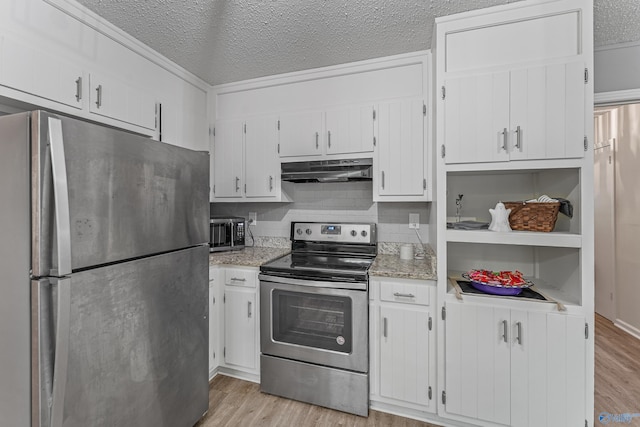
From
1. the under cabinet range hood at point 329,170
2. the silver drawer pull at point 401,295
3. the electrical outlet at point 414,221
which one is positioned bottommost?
the silver drawer pull at point 401,295

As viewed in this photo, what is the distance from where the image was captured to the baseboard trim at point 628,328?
284 centimetres

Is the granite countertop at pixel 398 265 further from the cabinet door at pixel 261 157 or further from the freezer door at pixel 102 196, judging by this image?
the freezer door at pixel 102 196

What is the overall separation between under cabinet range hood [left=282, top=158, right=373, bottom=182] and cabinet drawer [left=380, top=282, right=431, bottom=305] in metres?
0.86

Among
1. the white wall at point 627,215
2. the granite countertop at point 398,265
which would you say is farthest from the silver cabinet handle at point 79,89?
the white wall at point 627,215

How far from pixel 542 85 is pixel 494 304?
1242 mm

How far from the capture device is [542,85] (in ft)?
5.22

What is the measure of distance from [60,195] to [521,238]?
6.96 ft

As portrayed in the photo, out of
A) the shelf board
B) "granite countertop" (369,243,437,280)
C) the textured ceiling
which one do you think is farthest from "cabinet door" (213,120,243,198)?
the shelf board

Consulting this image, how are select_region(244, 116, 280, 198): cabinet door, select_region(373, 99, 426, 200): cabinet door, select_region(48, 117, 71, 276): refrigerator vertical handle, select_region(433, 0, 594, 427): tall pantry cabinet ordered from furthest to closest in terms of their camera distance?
select_region(244, 116, 280, 198): cabinet door, select_region(373, 99, 426, 200): cabinet door, select_region(433, 0, 594, 427): tall pantry cabinet, select_region(48, 117, 71, 276): refrigerator vertical handle

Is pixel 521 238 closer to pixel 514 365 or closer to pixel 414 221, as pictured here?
pixel 514 365

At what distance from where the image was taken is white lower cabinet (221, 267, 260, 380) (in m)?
2.18

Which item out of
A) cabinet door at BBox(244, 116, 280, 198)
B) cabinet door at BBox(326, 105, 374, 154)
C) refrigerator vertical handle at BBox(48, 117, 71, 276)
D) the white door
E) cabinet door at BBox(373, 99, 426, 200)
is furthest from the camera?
the white door

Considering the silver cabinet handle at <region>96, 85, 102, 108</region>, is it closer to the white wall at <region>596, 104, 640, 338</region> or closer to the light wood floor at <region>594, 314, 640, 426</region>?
the light wood floor at <region>594, 314, 640, 426</region>

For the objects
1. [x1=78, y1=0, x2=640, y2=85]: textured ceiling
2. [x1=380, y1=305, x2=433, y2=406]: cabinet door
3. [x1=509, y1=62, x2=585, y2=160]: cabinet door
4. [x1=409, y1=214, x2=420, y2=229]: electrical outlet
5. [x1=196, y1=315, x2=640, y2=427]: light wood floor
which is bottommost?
[x1=196, y1=315, x2=640, y2=427]: light wood floor
